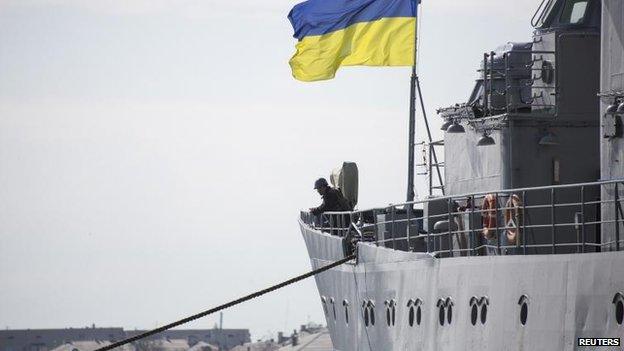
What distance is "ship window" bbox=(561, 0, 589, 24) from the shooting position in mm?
30062

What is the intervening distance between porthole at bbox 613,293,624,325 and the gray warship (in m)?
0.01

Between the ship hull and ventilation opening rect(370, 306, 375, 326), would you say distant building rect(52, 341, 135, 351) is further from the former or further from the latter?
ventilation opening rect(370, 306, 375, 326)

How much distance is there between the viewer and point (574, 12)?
1190 inches

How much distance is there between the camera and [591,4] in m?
30.2

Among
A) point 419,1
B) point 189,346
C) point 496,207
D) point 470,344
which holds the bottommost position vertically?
point 189,346

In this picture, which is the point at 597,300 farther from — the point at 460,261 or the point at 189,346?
the point at 189,346

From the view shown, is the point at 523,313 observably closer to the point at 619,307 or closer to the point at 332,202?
the point at 619,307

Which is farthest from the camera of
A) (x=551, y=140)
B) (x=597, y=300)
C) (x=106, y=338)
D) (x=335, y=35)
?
(x=106, y=338)

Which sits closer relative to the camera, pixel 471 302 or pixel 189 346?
pixel 471 302

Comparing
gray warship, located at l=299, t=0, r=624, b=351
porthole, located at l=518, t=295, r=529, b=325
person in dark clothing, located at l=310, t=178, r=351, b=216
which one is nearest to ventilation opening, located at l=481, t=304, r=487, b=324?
gray warship, located at l=299, t=0, r=624, b=351

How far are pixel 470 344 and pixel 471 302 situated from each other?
0.62 m

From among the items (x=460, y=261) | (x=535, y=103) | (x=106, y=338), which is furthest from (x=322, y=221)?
(x=106, y=338)
